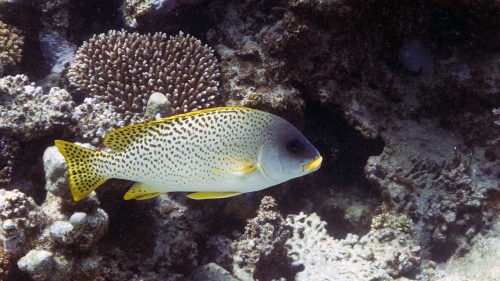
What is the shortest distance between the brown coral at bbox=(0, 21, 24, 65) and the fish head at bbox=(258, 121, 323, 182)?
490 cm

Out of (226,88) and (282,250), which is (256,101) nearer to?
A: (226,88)

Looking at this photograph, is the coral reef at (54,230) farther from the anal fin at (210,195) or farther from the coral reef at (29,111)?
the anal fin at (210,195)

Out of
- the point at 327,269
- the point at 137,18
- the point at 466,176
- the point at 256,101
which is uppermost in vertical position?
the point at 137,18

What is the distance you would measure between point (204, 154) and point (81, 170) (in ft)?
3.65

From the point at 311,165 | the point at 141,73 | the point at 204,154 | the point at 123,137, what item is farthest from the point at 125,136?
the point at 141,73

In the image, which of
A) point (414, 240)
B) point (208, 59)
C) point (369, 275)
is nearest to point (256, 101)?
point (208, 59)

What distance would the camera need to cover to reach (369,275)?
191 inches

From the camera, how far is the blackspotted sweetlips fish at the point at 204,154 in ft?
9.41

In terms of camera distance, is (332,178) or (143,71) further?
(332,178)

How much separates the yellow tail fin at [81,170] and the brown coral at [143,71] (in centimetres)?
160

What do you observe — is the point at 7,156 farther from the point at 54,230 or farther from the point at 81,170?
the point at 81,170

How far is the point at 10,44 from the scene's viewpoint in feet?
18.1

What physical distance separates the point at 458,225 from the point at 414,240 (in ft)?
2.66

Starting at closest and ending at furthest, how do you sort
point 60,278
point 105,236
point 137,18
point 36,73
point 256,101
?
point 60,278 → point 105,236 → point 256,101 → point 137,18 → point 36,73
